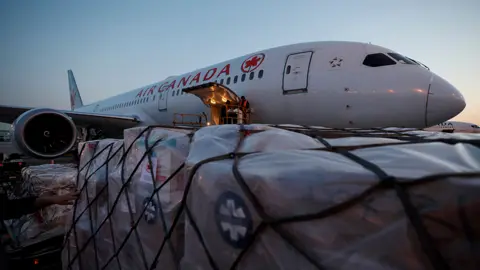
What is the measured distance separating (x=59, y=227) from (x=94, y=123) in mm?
9158

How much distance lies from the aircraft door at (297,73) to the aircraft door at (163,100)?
18.6 ft

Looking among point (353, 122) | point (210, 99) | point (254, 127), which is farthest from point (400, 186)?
point (210, 99)

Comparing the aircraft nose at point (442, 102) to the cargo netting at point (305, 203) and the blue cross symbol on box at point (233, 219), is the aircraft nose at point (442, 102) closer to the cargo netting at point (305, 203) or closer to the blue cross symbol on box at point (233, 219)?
the cargo netting at point (305, 203)

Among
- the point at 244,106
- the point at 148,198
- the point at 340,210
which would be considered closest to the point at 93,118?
the point at 244,106

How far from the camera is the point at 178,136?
2555 millimetres

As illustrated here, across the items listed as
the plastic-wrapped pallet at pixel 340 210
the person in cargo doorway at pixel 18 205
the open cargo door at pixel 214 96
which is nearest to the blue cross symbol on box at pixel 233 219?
the plastic-wrapped pallet at pixel 340 210

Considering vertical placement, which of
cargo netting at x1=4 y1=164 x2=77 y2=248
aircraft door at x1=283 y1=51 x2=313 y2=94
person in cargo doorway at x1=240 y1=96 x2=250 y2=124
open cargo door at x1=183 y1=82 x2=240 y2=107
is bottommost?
cargo netting at x1=4 y1=164 x2=77 y2=248

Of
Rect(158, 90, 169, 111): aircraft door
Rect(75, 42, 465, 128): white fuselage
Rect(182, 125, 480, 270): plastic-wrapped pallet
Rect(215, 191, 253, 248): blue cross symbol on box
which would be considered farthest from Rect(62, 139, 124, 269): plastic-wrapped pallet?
Rect(158, 90, 169, 111): aircraft door

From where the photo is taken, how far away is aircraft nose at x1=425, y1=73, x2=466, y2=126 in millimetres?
5355

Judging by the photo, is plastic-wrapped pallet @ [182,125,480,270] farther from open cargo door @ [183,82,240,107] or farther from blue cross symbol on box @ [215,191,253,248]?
open cargo door @ [183,82,240,107]

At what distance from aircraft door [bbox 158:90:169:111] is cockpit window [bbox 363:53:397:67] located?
769cm

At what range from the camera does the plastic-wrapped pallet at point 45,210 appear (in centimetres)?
386

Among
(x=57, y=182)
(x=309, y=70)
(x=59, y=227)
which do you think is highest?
(x=309, y=70)

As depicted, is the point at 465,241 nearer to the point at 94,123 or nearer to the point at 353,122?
the point at 353,122
